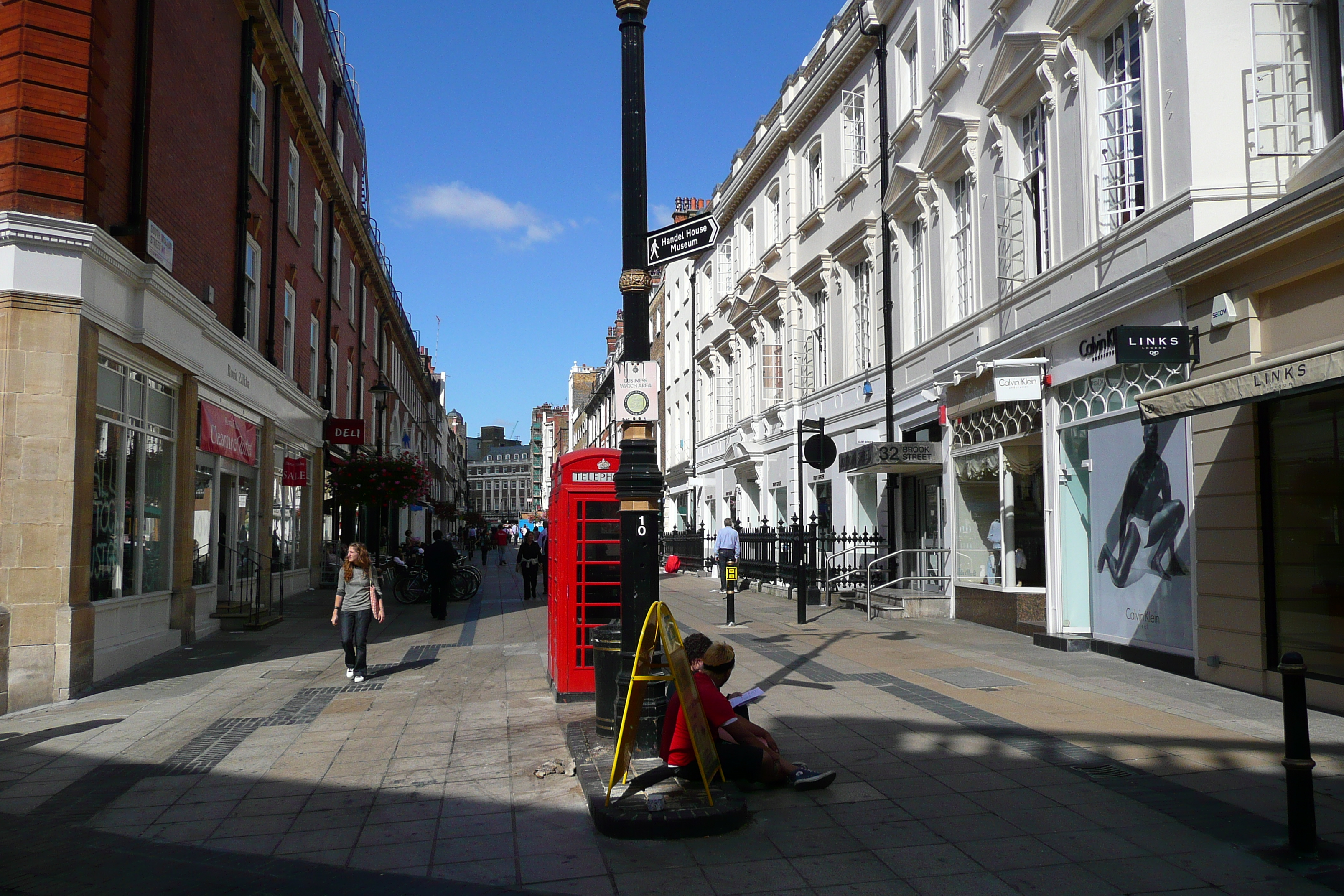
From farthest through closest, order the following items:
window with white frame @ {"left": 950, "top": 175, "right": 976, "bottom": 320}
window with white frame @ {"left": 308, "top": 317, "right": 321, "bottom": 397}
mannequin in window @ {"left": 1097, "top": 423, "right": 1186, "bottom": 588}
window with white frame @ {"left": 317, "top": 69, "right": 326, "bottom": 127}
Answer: window with white frame @ {"left": 317, "top": 69, "right": 326, "bottom": 127} < window with white frame @ {"left": 308, "top": 317, "right": 321, "bottom": 397} < window with white frame @ {"left": 950, "top": 175, "right": 976, "bottom": 320} < mannequin in window @ {"left": 1097, "top": 423, "right": 1186, "bottom": 588}

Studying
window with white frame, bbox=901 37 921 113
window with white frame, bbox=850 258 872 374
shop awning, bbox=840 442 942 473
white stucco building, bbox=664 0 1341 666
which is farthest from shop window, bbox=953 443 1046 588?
window with white frame, bbox=901 37 921 113

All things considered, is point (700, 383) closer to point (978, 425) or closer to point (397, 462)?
point (397, 462)

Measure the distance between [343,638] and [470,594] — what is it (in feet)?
40.4

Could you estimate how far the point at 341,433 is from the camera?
86.7ft

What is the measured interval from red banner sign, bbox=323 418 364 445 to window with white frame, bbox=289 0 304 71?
8977 millimetres

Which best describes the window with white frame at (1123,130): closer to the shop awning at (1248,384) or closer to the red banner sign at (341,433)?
the shop awning at (1248,384)

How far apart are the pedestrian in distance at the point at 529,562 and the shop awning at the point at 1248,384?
1693 cm

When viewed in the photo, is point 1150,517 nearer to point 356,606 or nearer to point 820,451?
point 820,451

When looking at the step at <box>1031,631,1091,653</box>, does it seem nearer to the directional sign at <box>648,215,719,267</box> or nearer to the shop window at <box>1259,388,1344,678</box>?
the shop window at <box>1259,388,1344,678</box>

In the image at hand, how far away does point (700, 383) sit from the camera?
37.7 meters

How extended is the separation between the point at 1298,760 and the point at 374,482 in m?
21.8

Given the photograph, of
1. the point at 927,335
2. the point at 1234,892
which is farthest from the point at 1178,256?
the point at 927,335

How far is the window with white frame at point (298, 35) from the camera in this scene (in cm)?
2164

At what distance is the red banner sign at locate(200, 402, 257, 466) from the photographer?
578 inches
